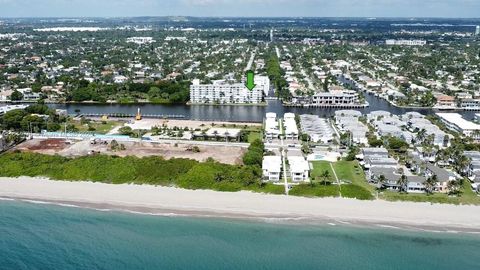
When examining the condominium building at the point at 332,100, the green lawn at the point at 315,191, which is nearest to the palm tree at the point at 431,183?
the green lawn at the point at 315,191

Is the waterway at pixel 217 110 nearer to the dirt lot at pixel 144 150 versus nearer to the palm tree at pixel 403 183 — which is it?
the dirt lot at pixel 144 150

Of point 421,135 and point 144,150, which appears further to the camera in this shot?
point 421,135

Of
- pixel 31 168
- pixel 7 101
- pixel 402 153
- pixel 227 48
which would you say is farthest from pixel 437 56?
pixel 31 168

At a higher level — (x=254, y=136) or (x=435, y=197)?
(x=254, y=136)

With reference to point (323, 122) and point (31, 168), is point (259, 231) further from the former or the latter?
point (323, 122)

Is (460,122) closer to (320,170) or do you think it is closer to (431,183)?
(431,183)

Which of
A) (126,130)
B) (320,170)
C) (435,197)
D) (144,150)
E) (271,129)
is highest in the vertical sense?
(271,129)

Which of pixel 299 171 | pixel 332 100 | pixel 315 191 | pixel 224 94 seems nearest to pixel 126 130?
pixel 224 94
